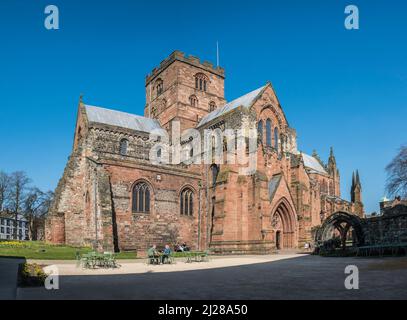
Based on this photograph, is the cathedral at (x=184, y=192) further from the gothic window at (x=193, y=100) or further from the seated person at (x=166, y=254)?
the seated person at (x=166, y=254)

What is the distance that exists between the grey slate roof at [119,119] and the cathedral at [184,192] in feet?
0.58

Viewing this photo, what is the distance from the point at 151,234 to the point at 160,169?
642 centimetres

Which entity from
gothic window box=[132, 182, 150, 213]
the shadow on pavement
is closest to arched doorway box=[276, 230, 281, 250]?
gothic window box=[132, 182, 150, 213]

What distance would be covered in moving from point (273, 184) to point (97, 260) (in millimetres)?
22004

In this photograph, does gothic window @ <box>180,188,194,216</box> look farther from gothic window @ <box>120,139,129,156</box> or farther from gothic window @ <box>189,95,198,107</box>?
gothic window @ <box>189,95,198,107</box>

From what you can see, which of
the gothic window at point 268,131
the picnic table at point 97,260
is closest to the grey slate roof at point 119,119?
the gothic window at point 268,131

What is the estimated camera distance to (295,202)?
40.5 metres

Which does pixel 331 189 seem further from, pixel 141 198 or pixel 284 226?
pixel 141 198

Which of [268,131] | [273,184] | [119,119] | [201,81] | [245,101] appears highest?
[201,81]

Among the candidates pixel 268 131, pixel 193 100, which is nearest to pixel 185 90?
pixel 193 100

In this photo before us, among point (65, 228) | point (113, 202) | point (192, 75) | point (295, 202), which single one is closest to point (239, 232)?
point (295, 202)

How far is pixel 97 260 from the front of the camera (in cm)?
2112

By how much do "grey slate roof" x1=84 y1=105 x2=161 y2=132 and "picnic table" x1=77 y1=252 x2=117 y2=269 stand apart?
2388cm
